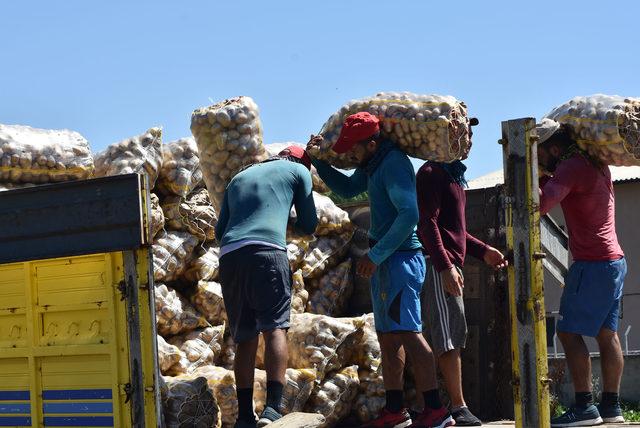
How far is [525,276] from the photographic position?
4.03 metres

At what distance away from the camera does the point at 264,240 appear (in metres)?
4.62

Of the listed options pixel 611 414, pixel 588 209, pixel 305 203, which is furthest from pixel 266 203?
pixel 611 414

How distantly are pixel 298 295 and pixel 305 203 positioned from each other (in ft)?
4.30

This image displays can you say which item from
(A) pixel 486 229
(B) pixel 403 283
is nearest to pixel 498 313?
(A) pixel 486 229

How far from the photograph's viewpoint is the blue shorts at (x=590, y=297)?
4988 mm

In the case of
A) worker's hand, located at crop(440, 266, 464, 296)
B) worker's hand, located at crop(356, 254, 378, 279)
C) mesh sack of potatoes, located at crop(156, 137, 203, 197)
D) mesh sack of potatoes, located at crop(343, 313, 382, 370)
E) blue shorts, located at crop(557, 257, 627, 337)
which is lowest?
mesh sack of potatoes, located at crop(343, 313, 382, 370)

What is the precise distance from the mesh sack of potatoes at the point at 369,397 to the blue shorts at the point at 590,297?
104cm

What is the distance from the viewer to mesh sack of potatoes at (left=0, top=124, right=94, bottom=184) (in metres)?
5.13

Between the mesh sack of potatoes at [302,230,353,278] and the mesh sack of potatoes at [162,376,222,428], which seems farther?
the mesh sack of potatoes at [302,230,353,278]

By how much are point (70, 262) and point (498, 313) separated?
8.12ft

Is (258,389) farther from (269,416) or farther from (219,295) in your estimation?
(219,295)

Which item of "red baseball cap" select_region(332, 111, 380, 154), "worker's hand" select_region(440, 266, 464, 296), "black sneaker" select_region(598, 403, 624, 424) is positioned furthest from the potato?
"black sneaker" select_region(598, 403, 624, 424)

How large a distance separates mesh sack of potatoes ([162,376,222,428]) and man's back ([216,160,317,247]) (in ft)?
2.23

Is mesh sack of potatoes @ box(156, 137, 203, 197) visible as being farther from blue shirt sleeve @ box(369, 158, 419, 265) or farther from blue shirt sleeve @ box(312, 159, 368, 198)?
blue shirt sleeve @ box(369, 158, 419, 265)
